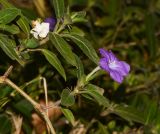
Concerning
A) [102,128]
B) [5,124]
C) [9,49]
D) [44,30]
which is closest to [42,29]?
[44,30]

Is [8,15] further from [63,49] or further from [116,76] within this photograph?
[116,76]

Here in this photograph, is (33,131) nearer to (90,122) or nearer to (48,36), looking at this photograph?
(90,122)

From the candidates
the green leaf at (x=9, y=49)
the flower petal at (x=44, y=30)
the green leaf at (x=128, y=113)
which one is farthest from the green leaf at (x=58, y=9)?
the green leaf at (x=128, y=113)

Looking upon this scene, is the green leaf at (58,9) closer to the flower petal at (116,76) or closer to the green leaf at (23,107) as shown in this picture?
the flower petal at (116,76)

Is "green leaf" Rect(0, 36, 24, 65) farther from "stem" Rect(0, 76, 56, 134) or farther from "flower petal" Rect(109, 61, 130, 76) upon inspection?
"flower petal" Rect(109, 61, 130, 76)

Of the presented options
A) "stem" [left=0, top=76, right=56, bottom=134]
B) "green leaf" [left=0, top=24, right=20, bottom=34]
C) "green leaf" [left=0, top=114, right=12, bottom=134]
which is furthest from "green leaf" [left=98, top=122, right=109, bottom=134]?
"green leaf" [left=0, top=24, right=20, bottom=34]
